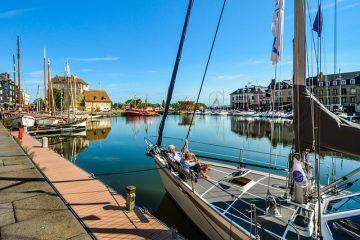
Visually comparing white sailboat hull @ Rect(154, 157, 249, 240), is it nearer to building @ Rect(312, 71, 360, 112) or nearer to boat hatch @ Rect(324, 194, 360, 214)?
boat hatch @ Rect(324, 194, 360, 214)

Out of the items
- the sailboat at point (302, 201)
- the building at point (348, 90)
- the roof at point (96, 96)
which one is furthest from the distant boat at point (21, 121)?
the building at point (348, 90)

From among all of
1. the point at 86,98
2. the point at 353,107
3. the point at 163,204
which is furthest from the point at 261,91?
the point at 163,204

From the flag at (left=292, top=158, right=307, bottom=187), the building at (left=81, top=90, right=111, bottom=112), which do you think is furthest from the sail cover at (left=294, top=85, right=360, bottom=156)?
the building at (left=81, top=90, right=111, bottom=112)

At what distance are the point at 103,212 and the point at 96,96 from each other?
123341 mm

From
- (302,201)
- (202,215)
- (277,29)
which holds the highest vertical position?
(277,29)

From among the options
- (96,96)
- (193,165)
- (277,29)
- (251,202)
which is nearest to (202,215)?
(251,202)

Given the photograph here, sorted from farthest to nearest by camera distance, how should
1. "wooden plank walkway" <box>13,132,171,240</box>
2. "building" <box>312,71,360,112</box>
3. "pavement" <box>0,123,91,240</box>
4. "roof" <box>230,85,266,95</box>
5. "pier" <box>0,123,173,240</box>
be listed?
"roof" <box>230,85,266,95</box>
"building" <box>312,71,360,112</box>
"wooden plank walkway" <box>13,132,171,240</box>
"pier" <box>0,123,173,240</box>
"pavement" <box>0,123,91,240</box>

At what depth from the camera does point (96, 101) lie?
121 metres

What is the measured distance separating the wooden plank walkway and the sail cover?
4.51 m

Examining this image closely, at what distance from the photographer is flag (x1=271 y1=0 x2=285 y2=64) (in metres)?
6.29

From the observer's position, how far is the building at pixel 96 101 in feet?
388

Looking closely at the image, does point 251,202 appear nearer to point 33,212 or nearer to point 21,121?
point 33,212

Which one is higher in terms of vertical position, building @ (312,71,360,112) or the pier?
building @ (312,71,360,112)

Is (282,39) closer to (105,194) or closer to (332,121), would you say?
(332,121)
